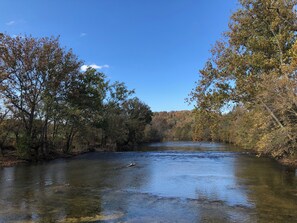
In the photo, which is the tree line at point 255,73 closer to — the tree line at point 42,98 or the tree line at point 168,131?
the tree line at point 42,98

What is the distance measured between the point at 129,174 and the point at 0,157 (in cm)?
1670

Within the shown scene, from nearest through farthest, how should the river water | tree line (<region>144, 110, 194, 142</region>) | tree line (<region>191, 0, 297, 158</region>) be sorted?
the river water < tree line (<region>191, 0, 297, 158</region>) < tree line (<region>144, 110, 194, 142</region>)

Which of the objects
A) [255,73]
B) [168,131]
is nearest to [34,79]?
[255,73]

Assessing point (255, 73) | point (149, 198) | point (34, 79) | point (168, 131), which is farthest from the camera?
point (168, 131)

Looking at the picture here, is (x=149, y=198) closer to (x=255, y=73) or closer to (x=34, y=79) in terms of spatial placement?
(x=255, y=73)

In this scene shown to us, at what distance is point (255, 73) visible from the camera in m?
24.5

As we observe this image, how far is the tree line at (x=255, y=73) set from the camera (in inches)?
865

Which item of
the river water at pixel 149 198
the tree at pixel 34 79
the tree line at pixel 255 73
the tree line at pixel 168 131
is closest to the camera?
the river water at pixel 149 198

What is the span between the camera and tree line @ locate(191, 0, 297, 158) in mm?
21975

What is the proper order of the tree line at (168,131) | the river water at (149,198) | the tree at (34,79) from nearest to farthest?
the river water at (149,198) < the tree at (34,79) < the tree line at (168,131)

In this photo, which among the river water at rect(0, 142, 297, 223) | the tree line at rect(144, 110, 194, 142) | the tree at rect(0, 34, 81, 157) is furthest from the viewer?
the tree line at rect(144, 110, 194, 142)

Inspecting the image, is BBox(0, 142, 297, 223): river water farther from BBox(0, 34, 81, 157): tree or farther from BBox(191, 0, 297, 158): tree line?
BBox(0, 34, 81, 157): tree

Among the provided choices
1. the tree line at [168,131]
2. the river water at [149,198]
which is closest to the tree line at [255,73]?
the river water at [149,198]

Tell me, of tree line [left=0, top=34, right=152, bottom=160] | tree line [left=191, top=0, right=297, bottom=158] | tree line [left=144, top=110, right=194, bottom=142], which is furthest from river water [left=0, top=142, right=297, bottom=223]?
tree line [left=144, top=110, right=194, bottom=142]
